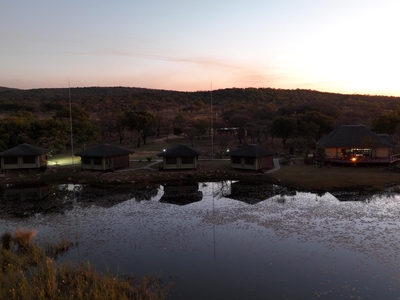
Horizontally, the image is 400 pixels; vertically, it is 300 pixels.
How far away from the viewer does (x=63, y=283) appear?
12633 mm

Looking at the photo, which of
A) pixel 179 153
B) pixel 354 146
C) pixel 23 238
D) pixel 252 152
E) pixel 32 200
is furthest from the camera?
pixel 354 146

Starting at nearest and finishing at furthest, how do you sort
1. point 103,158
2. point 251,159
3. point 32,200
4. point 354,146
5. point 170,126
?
point 32,200 < point 251,159 < point 103,158 < point 354,146 < point 170,126

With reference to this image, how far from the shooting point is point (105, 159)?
3534cm

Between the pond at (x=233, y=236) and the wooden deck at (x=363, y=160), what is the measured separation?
1052cm

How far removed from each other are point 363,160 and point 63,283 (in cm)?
3446

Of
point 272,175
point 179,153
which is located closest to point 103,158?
point 179,153

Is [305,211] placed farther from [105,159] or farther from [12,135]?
[12,135]

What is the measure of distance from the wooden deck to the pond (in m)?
10.5

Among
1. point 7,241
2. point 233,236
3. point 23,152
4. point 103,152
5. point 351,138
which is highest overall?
point 351,138

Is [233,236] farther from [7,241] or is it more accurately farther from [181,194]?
[7,241]

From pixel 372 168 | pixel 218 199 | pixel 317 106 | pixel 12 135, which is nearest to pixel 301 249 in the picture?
pixel 218 199

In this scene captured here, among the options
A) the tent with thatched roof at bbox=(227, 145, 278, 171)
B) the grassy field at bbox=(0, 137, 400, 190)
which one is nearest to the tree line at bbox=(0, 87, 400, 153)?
the grassy field at bbox=(0, 137, 400, 190)

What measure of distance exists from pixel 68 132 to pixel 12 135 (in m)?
7.37

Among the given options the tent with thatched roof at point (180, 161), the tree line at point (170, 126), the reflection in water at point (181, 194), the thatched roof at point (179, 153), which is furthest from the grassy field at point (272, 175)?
the tree line at point (170, 126)
